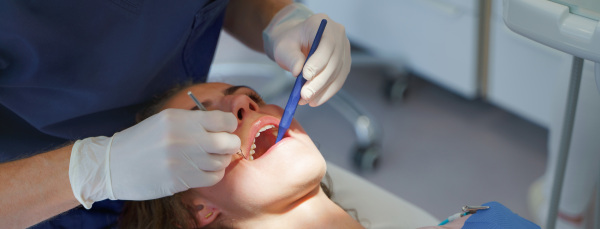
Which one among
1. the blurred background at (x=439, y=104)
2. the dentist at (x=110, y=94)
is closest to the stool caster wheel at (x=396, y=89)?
the blurred background at (x=439, y=104)

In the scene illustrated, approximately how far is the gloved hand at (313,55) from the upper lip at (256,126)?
0.28 ft

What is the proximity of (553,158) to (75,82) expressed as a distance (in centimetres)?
131

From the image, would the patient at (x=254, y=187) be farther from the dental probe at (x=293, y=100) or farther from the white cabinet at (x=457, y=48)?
the white cabinet at (x=457, y=48)

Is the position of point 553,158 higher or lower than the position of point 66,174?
lower

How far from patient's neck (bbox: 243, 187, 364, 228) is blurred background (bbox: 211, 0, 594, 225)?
0.97 metres

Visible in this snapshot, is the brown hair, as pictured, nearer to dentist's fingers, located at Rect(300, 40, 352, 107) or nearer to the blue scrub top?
Answer: the blue scrub top

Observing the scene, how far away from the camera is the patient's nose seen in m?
1.32

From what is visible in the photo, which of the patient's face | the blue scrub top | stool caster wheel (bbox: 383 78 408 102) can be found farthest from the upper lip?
stool caster wheel (bbox: 383 78 408 102)

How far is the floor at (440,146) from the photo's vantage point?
7.41 ft

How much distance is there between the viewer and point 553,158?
68.4 inches

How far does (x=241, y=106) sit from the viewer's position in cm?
132

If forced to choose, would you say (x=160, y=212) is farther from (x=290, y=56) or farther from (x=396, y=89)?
(x=396, y=89)

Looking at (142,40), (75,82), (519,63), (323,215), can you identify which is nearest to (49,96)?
(75,82)

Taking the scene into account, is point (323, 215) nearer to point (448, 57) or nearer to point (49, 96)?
point (49, 96)
